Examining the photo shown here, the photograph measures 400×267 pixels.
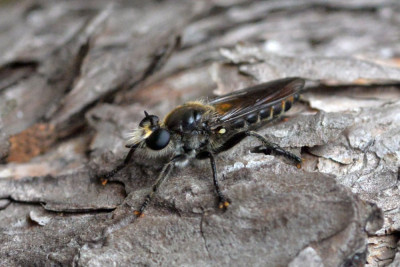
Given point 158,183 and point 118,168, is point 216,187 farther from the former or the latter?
point 118,168

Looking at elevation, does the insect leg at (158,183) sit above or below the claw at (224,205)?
below

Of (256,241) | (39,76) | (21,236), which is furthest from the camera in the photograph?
(39,76)

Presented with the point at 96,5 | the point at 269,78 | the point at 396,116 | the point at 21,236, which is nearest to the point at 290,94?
the point at 269,78

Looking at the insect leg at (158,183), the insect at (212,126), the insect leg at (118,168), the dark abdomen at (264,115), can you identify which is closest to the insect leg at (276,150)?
the insect at (212,126)

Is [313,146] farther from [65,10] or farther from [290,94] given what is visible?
[65,10]

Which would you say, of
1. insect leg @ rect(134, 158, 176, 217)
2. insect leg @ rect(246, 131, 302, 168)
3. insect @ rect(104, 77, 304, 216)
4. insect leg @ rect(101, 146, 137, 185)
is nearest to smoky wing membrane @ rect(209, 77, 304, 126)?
insect @ rect(104, 77, 304, 216)

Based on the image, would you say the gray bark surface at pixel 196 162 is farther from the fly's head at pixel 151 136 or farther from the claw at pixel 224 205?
the fly's head at pixel 151 136

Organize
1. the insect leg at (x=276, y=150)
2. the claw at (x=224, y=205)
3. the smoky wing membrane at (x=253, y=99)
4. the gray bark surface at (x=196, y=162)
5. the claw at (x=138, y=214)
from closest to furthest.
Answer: the gray bark surface at (x=196, y=162) < the claw at (x=224, y=205) < the claw at (x=138, y=214) < the insect leg at (x=276, y=150) < the smoky wing membrane at (x=253, y=99)

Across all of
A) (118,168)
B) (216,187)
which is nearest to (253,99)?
(216,187)

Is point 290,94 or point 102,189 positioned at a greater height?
point 290,94
